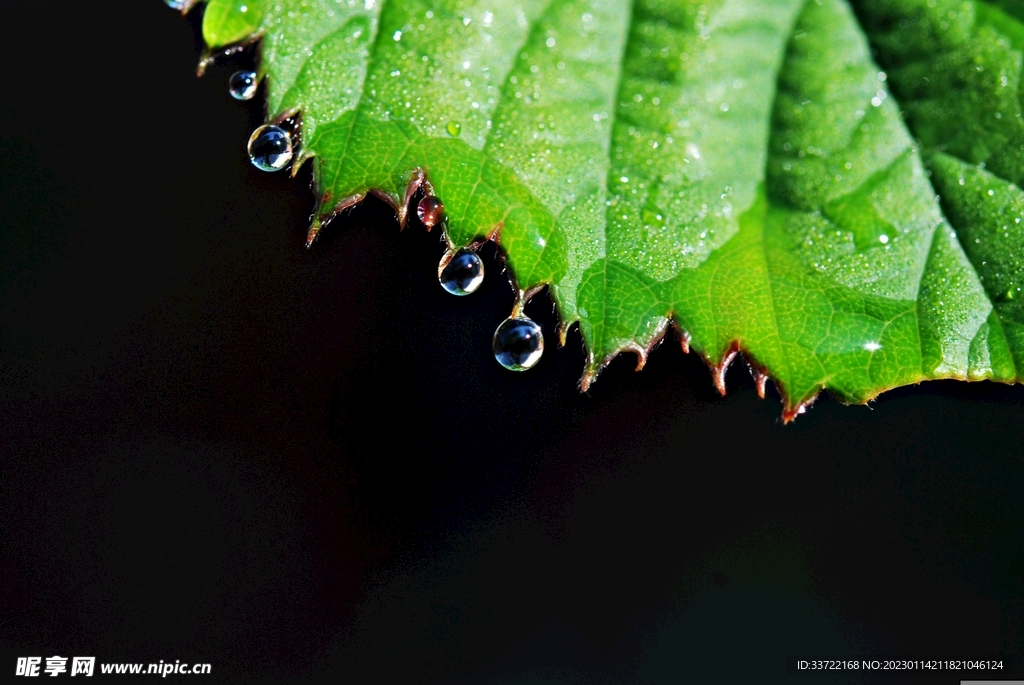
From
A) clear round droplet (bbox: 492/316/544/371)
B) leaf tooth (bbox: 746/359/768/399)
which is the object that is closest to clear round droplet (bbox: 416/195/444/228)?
clear round droplet (bbox: 492/316/544/371)

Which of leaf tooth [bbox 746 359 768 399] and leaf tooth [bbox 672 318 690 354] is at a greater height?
leaf tooth [bbox 672 318 690 354]

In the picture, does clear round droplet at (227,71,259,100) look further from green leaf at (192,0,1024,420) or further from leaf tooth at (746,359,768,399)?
leaf tooth at (746,359,768,399)

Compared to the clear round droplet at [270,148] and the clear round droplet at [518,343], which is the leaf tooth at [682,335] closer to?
the clear round droplet at [518,343]

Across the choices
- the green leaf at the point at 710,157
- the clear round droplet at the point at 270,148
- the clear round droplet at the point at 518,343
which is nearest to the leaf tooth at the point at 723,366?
the green leaf at the point at 710,157

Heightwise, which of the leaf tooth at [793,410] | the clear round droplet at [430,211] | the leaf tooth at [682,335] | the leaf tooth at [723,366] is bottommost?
the leaf tooth at [793,410]

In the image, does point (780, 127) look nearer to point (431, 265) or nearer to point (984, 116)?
point (984, 116)

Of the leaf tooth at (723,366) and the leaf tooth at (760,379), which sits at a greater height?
the leaf tooth at (723,366)
